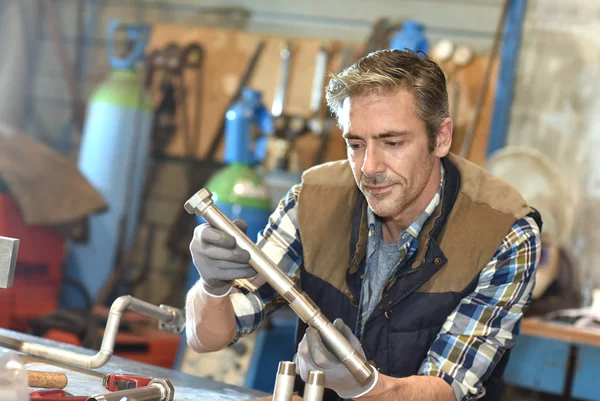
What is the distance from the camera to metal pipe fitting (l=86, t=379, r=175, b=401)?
1.29 metres

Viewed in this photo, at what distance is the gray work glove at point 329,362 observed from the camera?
4.37 ft

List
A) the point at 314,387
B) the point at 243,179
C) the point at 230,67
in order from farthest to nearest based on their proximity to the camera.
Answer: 1. the point at 230,67
2. the point at 243,179
3. the point at 314,387

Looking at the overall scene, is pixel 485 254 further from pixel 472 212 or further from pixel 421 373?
pixel 421 373

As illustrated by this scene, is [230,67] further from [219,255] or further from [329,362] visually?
[329,362]

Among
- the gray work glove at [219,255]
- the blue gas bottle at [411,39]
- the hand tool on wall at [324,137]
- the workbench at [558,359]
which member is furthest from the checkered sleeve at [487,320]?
the hand tool on wall at [324,137]

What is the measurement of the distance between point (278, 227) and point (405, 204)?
322 millimetres

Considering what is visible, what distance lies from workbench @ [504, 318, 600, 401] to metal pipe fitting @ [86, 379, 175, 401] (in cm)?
183

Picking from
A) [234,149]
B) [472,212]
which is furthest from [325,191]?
[234,149]

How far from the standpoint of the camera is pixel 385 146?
73.4 inches

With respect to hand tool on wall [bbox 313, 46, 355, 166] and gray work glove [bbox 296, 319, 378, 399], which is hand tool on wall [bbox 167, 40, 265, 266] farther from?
gray work glove [bbox 296, 319, 378, 399]

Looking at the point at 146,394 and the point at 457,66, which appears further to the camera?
the point at 457,66

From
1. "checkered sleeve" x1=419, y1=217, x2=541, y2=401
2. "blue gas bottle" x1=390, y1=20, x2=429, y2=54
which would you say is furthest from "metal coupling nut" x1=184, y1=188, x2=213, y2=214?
"blue gas bottle" x1=390, y1=20, x2=429, y2=54

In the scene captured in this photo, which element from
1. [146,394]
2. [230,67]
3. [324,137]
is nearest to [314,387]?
[146,394]

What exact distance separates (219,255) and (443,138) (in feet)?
2.35
